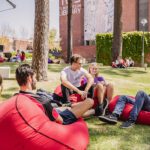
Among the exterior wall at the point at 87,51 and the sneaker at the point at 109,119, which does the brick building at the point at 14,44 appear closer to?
the exterior wall at the point at 87,51

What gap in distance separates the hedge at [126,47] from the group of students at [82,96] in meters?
21.3

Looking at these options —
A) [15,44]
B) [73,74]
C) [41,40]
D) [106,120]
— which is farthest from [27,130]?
[15,44]

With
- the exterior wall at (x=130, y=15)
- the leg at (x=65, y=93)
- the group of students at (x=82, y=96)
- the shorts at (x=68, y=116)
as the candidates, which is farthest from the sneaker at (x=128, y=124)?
the exterior wall at (x=130, y=15)

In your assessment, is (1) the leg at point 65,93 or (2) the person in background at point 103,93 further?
(1) the leg at point 65,93

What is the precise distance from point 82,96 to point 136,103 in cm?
138

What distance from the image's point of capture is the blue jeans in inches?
255

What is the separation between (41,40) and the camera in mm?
12039

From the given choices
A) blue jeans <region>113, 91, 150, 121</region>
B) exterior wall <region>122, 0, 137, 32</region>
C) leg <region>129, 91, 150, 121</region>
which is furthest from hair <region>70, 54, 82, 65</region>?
exterior wall <region>122, 0, 137, 32</region>

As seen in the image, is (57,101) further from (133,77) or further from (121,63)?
(121,63)

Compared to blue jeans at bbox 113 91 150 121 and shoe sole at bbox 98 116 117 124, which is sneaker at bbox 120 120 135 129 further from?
shoe sole at bbox 98 116 117 124

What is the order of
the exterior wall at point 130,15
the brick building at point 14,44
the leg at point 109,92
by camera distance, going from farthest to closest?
the brick building at point 14,44, the exterior wall at point 130,15, the leg at point 109,92

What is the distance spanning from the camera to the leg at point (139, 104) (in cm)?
647

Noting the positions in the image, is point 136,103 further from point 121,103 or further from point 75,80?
point 75,80

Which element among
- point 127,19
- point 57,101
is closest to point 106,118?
point 57,101
